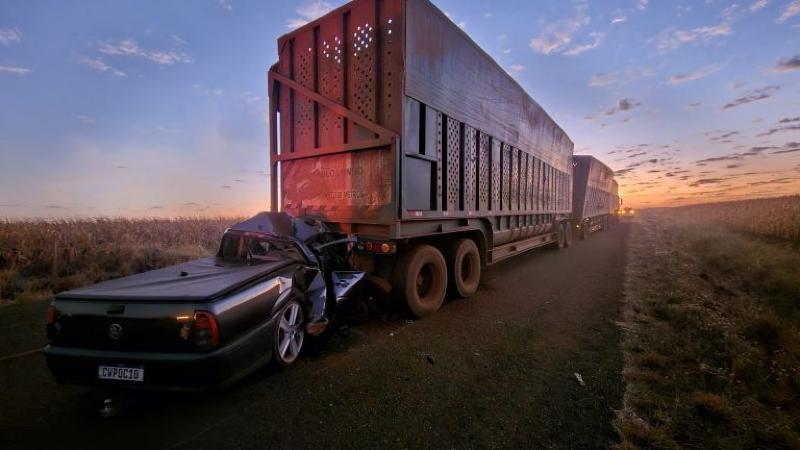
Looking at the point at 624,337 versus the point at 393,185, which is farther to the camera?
the point at 393,185

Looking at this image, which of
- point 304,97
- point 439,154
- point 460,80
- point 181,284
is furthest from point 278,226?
point 460,80

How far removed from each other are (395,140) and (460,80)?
6.93 ft

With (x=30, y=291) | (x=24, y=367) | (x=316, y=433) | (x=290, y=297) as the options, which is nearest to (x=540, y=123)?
(x=290, y=297)

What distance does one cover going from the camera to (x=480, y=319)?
4.80 metres

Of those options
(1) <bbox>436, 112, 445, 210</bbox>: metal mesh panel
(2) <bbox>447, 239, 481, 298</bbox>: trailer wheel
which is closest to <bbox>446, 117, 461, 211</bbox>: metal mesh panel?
(1) <bbox>436, 112, 445, 210</bbox>: metal mesh panel

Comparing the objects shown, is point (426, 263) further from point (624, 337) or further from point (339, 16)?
point (339, 16)

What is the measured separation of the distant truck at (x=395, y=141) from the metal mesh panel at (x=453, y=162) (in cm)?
2

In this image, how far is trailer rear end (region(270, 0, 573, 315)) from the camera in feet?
14.9

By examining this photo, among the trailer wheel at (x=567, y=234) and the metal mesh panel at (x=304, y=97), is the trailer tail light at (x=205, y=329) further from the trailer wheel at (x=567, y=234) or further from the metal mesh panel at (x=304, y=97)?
the trailer wheel at (x=567, y=234)

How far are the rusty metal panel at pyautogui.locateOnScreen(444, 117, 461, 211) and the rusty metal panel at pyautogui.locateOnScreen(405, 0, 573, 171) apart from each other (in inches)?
8.5

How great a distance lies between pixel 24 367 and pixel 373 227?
3.80m

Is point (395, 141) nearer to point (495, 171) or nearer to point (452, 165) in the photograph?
point (452, 165)

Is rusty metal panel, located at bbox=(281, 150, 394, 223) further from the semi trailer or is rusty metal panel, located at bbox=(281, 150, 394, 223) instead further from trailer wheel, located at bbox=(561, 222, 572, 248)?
the semi trailer

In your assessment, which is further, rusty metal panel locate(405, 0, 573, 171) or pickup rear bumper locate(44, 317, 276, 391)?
rusty metal panel locate(405, 0, 573, 171)
